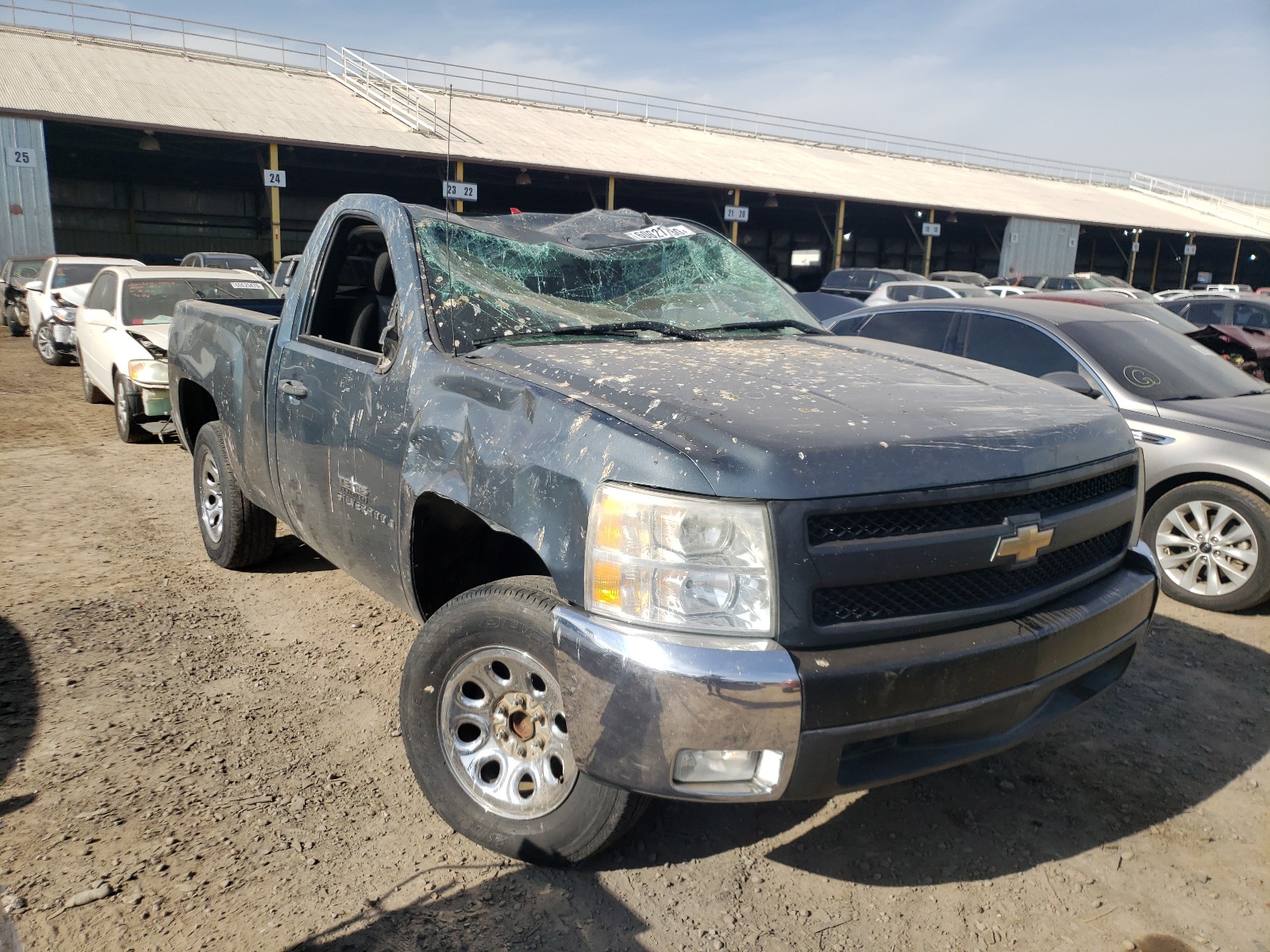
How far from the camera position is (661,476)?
222 cm

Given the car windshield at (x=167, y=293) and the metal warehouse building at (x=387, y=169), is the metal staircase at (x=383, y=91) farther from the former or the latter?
the car windshield at (x=167, y=293)

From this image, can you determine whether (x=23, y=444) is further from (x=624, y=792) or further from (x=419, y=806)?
(x=624, y=792)

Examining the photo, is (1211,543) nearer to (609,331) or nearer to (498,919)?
(609,331)

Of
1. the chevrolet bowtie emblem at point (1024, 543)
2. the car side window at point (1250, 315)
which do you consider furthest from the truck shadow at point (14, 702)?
the car side window at point (1250, 315)

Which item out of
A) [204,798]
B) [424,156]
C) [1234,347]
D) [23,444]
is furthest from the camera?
[424,156]

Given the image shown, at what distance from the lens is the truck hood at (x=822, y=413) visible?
7.35ft

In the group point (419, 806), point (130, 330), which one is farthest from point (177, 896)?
point (130, 330)

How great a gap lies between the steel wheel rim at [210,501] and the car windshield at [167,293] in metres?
4.56

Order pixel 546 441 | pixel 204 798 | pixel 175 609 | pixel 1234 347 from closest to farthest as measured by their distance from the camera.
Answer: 1. pixel 546 441
2. pixel 204 798
3. pixel 175 609
4. pixel 1234 347

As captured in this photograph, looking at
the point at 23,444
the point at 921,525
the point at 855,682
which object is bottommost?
the point at 23,444

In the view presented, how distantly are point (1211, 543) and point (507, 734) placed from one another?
4.38 m

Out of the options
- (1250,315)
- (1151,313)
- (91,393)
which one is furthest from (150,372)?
(1250,315)

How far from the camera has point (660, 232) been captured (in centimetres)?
403

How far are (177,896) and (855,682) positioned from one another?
193 cm
